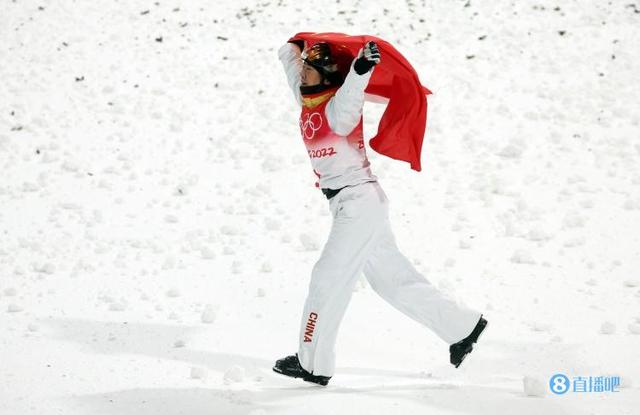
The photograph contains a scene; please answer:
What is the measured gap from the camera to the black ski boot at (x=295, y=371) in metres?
4.14

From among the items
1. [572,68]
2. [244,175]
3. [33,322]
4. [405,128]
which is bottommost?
[572,68]

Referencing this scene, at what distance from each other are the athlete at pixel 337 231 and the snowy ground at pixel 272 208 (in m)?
0.26

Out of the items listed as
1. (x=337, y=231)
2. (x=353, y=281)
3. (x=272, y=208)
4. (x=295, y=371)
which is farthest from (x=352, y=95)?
(x=272, y=208)

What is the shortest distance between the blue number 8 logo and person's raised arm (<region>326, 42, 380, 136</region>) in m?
1.71

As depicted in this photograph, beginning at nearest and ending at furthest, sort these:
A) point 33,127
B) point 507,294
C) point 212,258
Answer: point 507,294 < point 212,258 < point 33,127

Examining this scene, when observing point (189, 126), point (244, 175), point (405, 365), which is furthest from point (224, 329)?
point (189, 126)

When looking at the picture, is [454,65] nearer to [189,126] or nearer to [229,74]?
[229,74]

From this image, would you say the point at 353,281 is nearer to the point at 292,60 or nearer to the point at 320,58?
the point at 320,58

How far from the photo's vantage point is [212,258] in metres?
6.58

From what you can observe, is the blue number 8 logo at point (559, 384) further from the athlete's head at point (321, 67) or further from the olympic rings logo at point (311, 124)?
the athlete's head at point (321, 67)

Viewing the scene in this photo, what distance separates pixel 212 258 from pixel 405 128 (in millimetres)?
2867

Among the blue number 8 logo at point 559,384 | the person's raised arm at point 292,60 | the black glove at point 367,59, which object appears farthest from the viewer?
the person's raised arm at point 292,60

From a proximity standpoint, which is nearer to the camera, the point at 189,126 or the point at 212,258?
the point at 212,258

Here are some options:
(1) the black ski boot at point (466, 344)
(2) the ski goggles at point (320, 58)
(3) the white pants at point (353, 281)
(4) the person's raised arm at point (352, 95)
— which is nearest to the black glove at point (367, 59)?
(4) the person's raised arm at point (352, 95)
